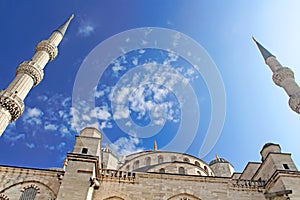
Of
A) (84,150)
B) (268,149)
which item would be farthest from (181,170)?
(84,150)

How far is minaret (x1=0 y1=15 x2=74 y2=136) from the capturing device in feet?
40.7

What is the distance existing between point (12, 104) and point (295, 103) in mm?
15879

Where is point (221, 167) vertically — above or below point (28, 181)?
above

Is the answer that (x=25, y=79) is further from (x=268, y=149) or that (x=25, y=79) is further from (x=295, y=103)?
(x=295, y=103)

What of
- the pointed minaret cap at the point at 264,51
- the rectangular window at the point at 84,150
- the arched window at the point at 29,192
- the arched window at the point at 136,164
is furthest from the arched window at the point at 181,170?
the pointed minaret cap at the point at 264,51

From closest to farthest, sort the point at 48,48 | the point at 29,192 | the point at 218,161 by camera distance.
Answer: the point at 29,192
the point at 48,48
the point at 218,161

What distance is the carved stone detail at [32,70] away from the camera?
47.9 ft

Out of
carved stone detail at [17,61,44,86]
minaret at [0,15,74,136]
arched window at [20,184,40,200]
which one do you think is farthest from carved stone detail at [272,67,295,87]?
arched window at [20,184,40,200]

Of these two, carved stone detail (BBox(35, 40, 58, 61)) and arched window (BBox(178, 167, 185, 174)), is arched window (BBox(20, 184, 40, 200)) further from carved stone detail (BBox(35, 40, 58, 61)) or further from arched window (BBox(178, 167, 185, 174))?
arched window (BBox(178, 167, 185, 174))

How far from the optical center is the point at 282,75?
17.7 m

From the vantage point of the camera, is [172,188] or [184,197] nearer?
[184,197]

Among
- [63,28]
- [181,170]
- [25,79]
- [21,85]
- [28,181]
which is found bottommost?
[28,181]

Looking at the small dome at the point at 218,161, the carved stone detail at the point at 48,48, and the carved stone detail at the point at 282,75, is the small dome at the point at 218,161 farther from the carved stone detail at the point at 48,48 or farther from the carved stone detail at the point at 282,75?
the carved stone detail at the point at 48,48

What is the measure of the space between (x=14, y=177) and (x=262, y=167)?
11.9 meters
